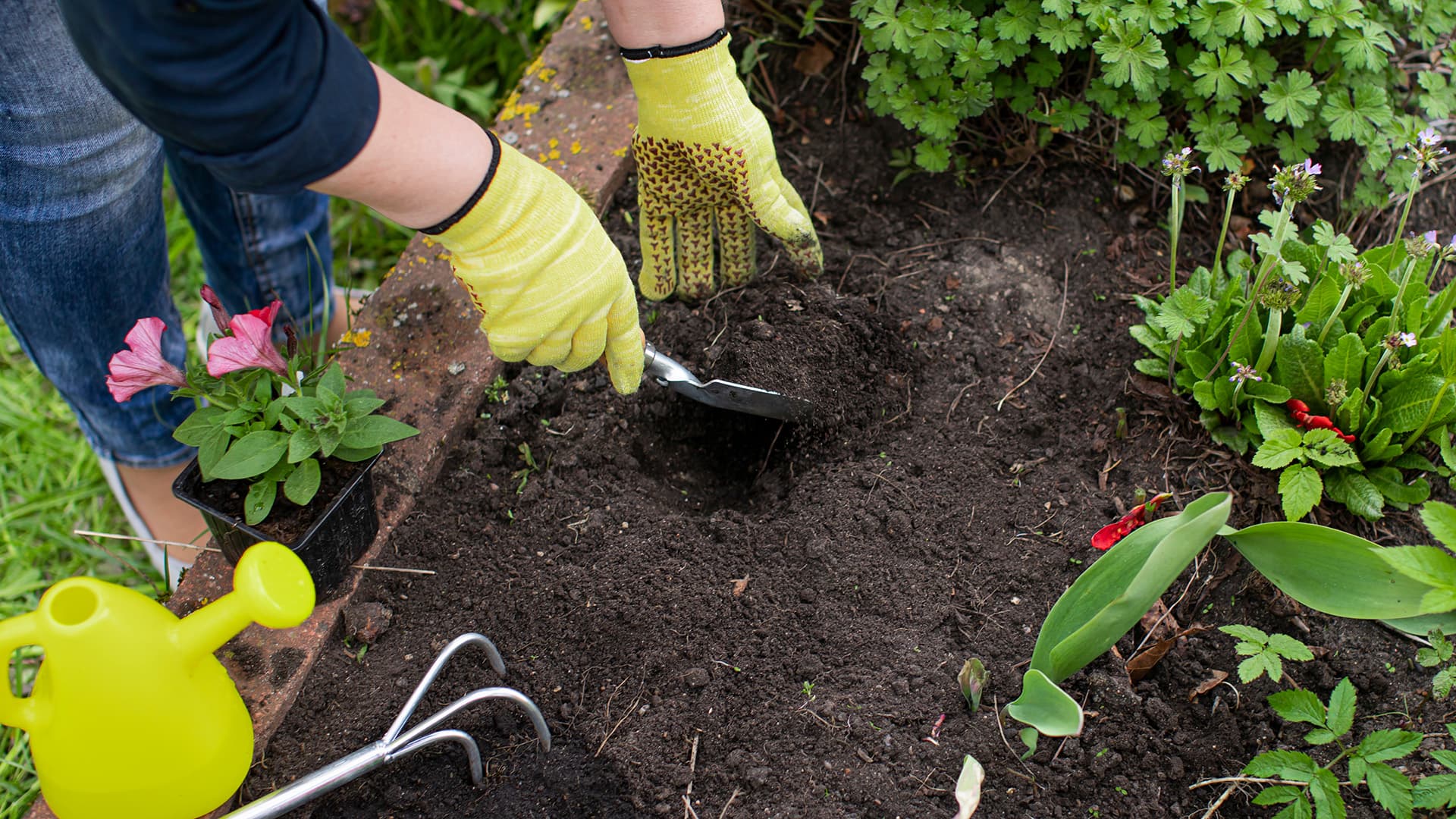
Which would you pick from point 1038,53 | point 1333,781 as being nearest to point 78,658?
point 1333,781

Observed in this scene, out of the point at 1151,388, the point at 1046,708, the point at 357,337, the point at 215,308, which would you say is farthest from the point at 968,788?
the point at 357,337

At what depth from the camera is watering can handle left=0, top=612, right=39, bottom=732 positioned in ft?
3.69

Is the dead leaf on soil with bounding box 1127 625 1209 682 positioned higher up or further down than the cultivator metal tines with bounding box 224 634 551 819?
further down

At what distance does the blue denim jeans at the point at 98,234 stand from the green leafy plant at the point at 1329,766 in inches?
61.1

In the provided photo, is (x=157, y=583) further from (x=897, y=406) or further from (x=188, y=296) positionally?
(x=897, y=406)

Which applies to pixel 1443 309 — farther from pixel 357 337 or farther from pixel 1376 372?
pixel 357 337

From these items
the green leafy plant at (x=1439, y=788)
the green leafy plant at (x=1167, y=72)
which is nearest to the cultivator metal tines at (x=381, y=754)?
the green leafy plant at (x=1439, y=788)

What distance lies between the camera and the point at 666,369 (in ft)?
5.91

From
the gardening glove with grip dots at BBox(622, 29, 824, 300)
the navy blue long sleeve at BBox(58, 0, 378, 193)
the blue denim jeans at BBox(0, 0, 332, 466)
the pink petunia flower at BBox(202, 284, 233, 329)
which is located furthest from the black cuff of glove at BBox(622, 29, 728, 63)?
the pink petunia flower at BBox(202, 284, 233, 329)

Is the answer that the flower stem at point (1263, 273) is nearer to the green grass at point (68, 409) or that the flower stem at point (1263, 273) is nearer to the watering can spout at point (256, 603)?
the watering can spout at point (256, 603)

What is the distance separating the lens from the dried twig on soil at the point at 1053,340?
1.87 meters

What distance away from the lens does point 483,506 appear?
1785 millimetres

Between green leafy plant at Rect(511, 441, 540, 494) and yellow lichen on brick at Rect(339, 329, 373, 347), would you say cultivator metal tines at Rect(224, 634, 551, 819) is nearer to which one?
green leafy plant at Rect(511, 441, 540, 494)

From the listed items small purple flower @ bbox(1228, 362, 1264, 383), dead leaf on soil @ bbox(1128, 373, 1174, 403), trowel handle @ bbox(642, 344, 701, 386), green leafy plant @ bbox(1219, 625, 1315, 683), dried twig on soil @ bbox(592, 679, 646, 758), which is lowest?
dried twig on soil @ bbox(592, 679, 646, 758)
